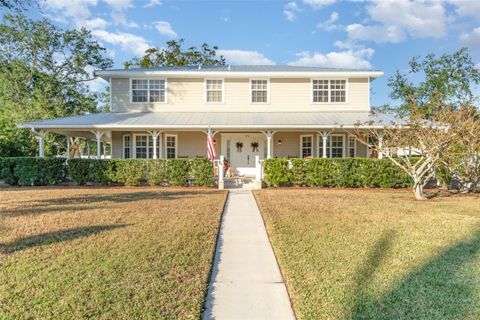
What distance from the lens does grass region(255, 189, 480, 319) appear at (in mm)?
3367

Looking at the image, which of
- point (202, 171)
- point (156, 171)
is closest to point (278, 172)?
point (202, 171)

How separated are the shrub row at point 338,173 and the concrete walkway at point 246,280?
22.0 ft

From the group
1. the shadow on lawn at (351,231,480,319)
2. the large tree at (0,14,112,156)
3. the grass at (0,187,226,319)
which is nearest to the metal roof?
the grass at (0,187,226,319)

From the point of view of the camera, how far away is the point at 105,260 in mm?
4562

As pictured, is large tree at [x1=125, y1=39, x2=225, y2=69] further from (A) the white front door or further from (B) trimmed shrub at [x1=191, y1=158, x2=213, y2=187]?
(B) trimmed shrub at [x1=191, y1=158, x2=213, y2=187]

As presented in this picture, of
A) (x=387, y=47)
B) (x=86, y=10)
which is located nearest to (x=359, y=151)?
(x=387, y=47)

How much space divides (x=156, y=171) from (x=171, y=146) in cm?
469

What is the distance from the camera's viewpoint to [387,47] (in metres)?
30.0

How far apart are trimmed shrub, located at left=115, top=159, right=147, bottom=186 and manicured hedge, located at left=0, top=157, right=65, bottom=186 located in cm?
288

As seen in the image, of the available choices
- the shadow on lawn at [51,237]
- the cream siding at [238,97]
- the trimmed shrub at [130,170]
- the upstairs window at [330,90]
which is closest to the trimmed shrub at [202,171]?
the trimmed shrub at [130,170]

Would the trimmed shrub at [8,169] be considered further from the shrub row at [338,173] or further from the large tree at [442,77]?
the large tree at [442,77]

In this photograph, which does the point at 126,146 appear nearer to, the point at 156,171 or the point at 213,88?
the point at 156,171

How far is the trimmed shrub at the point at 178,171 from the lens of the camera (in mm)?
13344

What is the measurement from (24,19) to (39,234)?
30.0 meters
